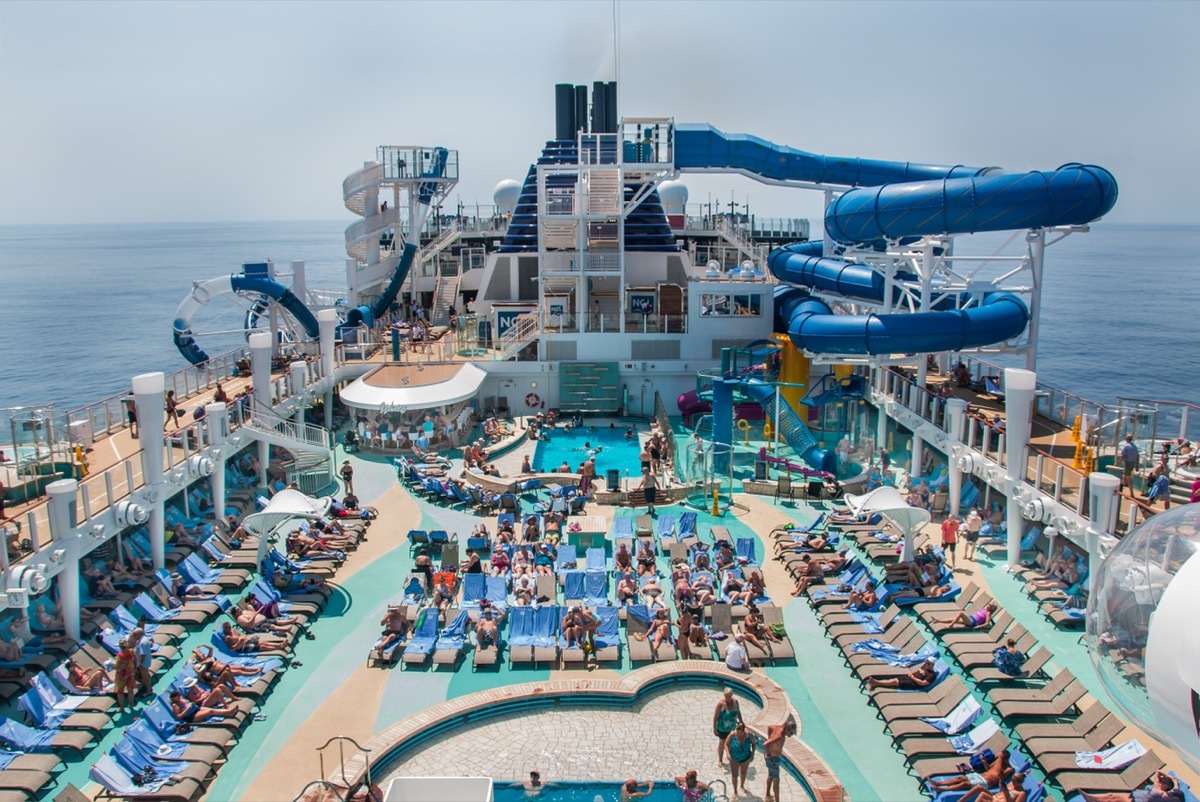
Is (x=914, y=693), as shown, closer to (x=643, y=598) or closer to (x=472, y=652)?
(x=643, y=598)

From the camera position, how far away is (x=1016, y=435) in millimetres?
17031

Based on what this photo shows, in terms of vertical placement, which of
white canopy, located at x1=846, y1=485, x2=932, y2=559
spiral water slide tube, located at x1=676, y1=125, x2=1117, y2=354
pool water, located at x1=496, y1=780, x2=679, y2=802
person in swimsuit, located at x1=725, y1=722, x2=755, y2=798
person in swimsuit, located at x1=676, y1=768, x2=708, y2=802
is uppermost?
spiral water slide tube, located at x1=676, y1=125, x2=1117, y2=354

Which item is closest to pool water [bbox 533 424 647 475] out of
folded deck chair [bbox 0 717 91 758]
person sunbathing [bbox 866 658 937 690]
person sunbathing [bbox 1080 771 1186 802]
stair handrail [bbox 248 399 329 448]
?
stair handrail [bbox 248 399 329 448]

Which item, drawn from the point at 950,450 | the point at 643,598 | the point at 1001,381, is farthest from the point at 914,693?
the point at 1001,381

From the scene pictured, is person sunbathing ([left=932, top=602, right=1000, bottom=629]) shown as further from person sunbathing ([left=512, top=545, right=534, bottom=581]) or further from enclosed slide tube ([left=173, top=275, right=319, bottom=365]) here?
enclosed slide tube ([left=173, top=275, right=319, bottom=365])

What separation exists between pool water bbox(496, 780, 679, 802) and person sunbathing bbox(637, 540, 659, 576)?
641 centimetres

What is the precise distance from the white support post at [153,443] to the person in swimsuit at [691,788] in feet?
35.7

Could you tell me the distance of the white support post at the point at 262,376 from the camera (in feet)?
71.3

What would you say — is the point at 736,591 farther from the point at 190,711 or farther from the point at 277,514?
the point at 190,711

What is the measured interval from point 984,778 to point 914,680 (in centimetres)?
231

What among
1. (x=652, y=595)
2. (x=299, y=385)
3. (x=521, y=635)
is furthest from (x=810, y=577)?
(x=299, y=385)

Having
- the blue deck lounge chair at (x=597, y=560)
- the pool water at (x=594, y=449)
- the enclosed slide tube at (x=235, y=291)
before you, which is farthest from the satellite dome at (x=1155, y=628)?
the enclosed slide tube at (x=235, y=291)

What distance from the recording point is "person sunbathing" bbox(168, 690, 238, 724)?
12047 millimetres

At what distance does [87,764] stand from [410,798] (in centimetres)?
483
